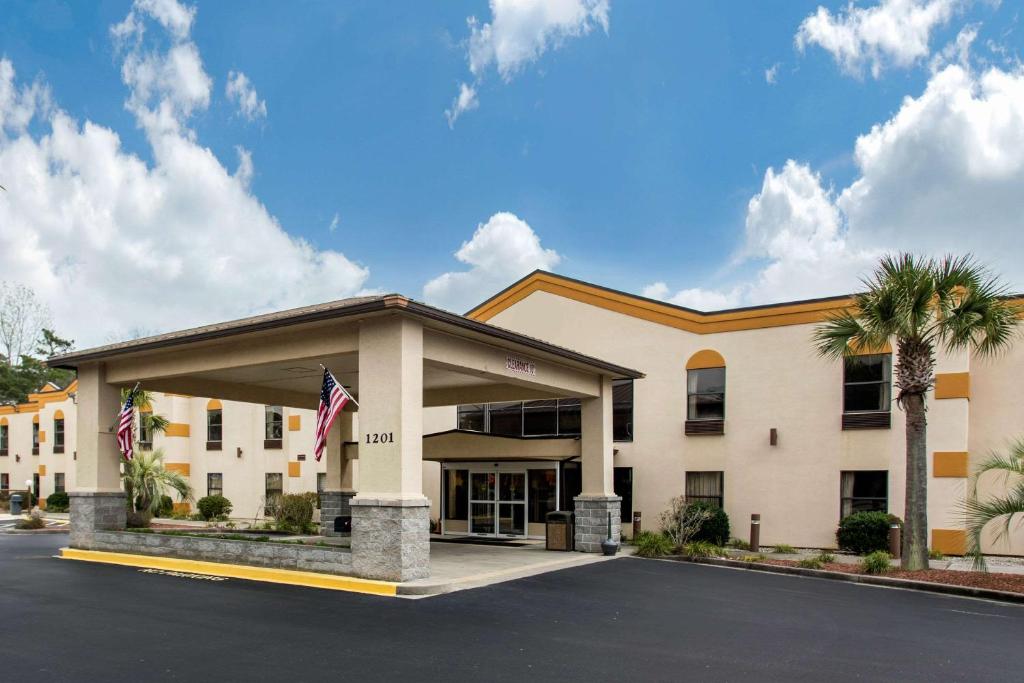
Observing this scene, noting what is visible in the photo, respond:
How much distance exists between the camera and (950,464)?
19.5m

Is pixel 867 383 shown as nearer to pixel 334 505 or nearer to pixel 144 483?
pixel 334 505

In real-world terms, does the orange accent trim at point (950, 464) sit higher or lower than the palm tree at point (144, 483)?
higher

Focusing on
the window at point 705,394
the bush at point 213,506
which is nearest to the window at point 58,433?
the bush at point 213,506

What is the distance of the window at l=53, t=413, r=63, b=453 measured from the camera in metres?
42.4

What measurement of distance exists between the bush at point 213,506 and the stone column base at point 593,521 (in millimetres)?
19346

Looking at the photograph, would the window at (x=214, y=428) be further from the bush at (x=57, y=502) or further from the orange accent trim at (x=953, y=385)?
the orange accent trim at (x=953, y=385)

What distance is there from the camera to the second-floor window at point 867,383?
20.5 metres

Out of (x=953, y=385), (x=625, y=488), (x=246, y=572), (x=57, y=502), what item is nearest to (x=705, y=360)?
(x=625, y=488)

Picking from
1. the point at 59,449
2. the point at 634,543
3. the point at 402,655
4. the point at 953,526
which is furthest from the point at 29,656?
the point at 59,449

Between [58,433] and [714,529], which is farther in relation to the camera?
[58,433]

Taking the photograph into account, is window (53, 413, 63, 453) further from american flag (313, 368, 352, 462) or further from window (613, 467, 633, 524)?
american flag (313, 368, 352, 462)

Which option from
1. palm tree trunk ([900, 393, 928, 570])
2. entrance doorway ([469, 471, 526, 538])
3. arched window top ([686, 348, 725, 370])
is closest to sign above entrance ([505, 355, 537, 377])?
arched window top ([686, 348, 725, 370])

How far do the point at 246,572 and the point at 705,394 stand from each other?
13.6m

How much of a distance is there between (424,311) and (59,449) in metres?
37.6
